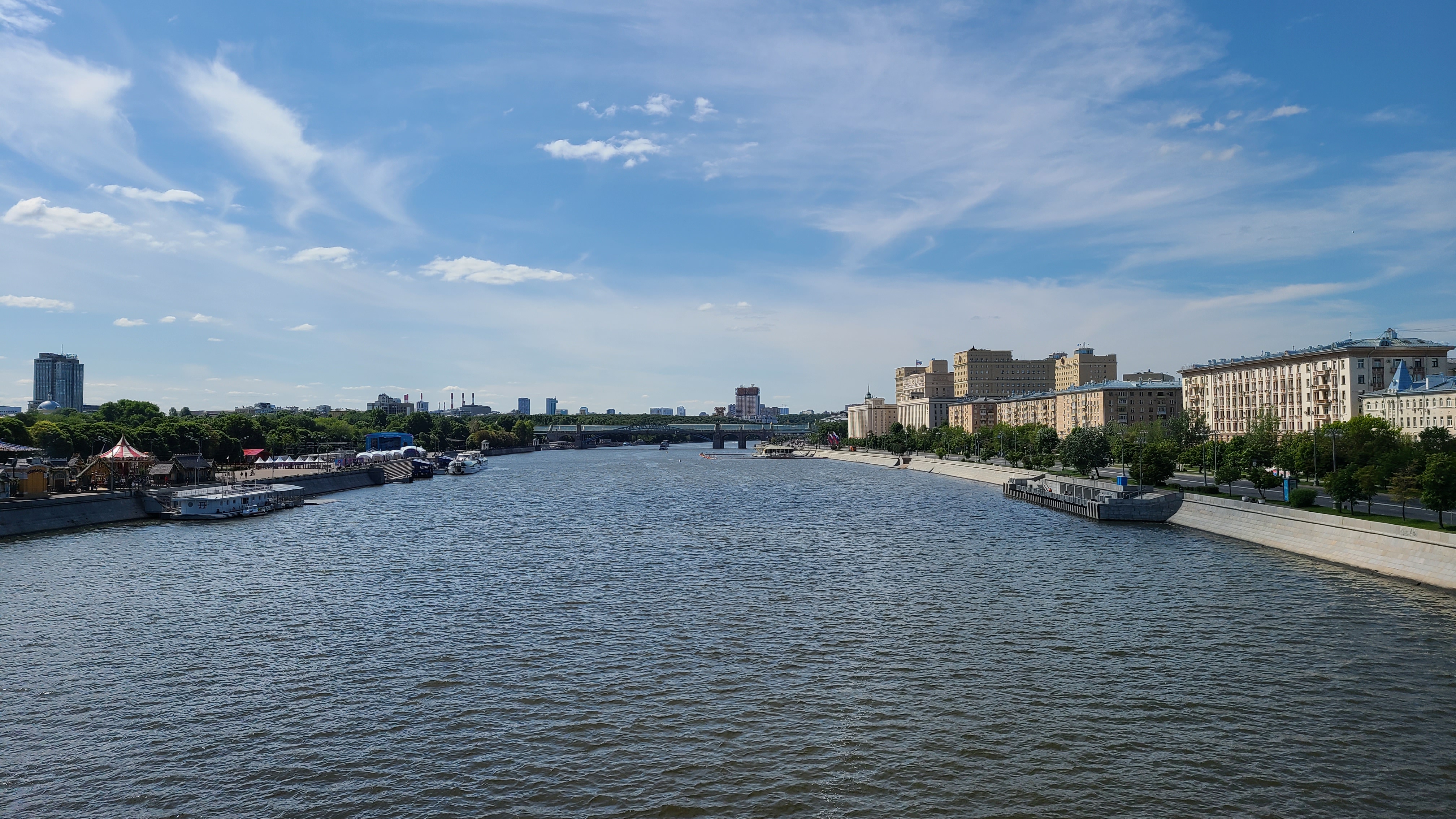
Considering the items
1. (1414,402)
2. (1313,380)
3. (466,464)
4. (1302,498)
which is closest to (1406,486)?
(1302,498)

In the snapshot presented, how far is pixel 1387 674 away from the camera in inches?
926

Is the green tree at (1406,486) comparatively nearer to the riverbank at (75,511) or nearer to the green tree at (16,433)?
the riverbank at (75,511)

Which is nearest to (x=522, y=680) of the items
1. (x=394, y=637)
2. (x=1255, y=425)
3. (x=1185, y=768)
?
(x=394, y=637)

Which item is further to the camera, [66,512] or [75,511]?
[75,511]

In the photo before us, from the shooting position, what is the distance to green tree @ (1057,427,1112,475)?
8625 cm

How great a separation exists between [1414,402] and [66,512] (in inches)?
4700

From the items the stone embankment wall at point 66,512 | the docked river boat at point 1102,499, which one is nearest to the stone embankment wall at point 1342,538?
the docked river boat at point 1102,499


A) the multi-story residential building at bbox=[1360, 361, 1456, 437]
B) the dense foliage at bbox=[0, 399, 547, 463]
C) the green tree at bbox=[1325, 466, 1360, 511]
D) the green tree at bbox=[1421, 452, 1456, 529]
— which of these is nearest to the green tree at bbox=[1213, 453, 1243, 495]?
the green tree at bbox=[1325, 466, 1360, 511]

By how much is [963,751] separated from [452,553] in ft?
113

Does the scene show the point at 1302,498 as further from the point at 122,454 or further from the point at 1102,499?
the point at 122,454

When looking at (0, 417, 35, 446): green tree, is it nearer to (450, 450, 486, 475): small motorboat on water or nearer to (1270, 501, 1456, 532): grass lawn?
(450, 450, 486, 475): small motorboat on water

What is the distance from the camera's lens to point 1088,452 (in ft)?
283

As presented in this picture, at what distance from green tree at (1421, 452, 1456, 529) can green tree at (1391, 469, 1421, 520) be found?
4.48 feet

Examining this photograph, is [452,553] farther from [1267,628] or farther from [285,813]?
[1267,628]
